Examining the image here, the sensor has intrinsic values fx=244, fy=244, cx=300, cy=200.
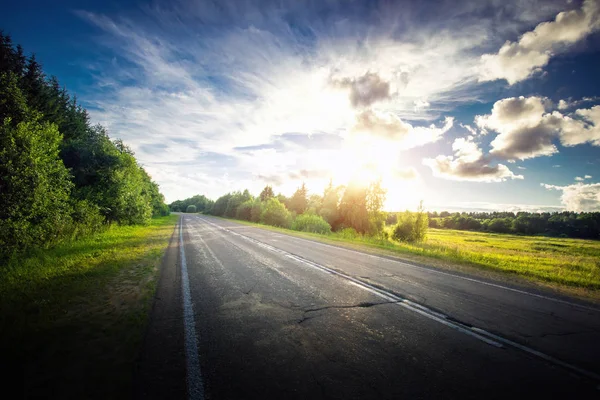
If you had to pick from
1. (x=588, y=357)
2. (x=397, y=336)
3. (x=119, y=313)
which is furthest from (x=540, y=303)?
(x=119, y=313)

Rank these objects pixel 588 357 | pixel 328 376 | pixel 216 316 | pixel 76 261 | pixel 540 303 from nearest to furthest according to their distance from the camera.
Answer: pixel 328 376 → pixel 588 357 → pixel 216 316 → pixel 540 303 → pixel 76 261

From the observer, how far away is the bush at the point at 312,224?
33594 mm

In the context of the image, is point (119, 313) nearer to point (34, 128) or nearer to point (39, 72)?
point (34, 128)

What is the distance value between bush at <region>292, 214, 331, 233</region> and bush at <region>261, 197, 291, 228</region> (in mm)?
5874

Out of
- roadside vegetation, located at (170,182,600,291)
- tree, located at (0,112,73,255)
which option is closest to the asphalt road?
roadside vegetation, located at (170,182,600,291)

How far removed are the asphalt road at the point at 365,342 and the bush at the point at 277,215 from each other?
1460 inches

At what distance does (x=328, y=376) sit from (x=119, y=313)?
4027 millimetres

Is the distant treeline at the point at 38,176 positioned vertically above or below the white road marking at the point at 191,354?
above

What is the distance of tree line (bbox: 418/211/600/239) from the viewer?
66812 millimetres

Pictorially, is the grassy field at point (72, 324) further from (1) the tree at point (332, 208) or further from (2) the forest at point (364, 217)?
(1) the tree at point (332, 208)

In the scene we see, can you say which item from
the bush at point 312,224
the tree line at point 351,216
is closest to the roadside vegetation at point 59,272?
the bush at point 312,224

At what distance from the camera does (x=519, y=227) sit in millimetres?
80125

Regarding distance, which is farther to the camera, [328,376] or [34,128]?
[34,128]

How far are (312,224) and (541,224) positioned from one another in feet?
284
